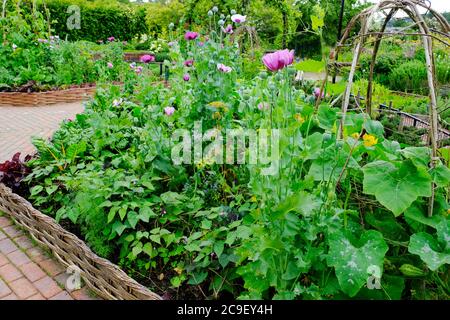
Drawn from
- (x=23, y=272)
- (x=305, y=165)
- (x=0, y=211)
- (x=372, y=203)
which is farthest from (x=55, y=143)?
(x=372, y=203)

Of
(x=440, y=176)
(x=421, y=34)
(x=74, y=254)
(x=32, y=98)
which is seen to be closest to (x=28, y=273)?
(x=74, y=254)

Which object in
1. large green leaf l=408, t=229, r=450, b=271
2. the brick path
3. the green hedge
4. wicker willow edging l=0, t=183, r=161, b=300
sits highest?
the green hedge

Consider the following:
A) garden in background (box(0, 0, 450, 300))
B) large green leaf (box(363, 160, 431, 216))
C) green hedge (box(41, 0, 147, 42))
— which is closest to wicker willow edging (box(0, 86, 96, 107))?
garden in background (box(0, 0, 450, 300))

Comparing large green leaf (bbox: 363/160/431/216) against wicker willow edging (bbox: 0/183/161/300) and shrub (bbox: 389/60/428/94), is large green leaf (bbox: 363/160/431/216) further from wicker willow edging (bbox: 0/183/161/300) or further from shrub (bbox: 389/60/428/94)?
shrub (bbox: 389/60/428/94)

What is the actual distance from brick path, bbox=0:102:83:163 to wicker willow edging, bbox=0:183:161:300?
1573 millimetres

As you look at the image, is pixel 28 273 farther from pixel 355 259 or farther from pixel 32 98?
pixel 32 98

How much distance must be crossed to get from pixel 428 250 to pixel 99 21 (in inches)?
613

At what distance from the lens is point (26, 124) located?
17.5 feet

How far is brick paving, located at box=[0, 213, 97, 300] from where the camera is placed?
2.04 metres

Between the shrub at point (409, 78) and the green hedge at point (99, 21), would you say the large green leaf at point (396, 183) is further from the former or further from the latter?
the green hedge at point (99, 21)

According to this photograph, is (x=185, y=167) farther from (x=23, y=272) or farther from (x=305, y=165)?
(x=23, y=272)

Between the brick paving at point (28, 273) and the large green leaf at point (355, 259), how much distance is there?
1367 millimetres

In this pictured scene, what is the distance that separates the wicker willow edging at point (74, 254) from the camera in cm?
182

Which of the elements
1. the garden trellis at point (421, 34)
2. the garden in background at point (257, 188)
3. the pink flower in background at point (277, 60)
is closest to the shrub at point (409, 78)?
the garden in background at point (257, 188)
